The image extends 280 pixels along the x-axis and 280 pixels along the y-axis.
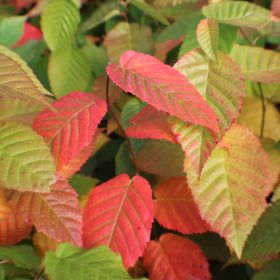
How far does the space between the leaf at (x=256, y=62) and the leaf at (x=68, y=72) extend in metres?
0.44

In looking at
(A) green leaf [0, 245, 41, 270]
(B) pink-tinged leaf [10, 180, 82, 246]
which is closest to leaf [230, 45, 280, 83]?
(B) pink-tinged leaf [10, 180, 82, 246]

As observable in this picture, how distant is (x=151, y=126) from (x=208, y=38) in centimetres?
19

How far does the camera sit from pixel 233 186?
2.66 feet

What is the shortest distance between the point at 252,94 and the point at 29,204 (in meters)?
0.62

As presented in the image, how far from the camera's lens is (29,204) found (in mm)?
808

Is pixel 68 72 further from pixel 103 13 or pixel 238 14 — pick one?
pixel 238 14

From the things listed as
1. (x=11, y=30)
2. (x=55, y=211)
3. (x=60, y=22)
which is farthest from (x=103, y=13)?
(x=55, y=211)

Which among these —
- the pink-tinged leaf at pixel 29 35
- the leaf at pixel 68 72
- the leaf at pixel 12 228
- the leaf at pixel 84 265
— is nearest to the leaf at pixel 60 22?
the leaf at pixel 68 72

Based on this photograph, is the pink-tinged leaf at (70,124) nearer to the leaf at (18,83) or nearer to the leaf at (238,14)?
the leaf at (18,83)

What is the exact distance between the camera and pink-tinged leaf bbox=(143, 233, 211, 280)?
86 centimetres

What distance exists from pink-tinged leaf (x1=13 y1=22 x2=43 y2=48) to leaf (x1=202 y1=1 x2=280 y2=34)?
663mm

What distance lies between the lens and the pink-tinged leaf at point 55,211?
2.52 feet

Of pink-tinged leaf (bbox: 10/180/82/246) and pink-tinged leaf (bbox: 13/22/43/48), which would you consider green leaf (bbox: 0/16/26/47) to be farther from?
pink-tinged leaf (bbox: 10/180/82/246)

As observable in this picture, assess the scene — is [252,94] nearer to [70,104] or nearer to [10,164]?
[70,104]
